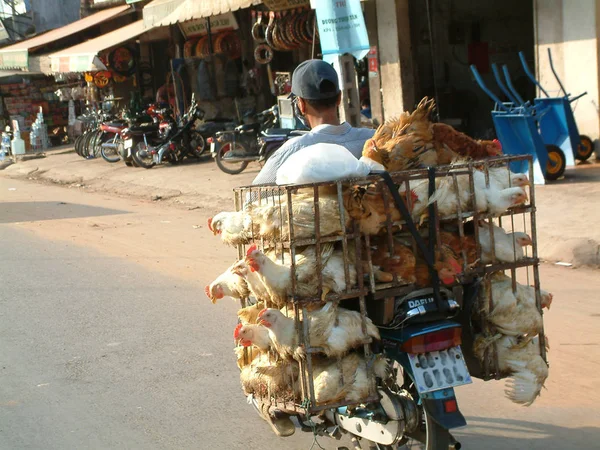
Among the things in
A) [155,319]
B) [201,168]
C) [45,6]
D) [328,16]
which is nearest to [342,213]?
[155,319]

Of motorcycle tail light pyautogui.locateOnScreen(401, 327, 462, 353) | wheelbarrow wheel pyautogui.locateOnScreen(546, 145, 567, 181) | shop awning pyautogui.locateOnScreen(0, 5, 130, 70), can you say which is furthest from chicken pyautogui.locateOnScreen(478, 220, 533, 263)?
shop awning pyautogui.locateOnScreen(0, 5, 130, 70)

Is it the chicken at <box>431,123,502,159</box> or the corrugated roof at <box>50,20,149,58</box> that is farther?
the corrugated roof at <box>50,20,149,58</box>

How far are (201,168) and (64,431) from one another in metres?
11.8

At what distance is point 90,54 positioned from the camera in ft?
64.4

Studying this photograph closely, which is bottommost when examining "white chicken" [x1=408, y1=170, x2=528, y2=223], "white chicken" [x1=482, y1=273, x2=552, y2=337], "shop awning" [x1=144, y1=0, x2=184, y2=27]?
"white chicken" [x1=482, y1=273, x2=552, y2=337]

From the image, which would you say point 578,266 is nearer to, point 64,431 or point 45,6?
point 64,431

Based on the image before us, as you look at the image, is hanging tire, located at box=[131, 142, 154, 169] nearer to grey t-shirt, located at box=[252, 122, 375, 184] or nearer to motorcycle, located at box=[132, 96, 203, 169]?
motorcycle, located at box=[132, 96, 203, 169]

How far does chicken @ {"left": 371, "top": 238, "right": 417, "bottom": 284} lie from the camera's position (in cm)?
347

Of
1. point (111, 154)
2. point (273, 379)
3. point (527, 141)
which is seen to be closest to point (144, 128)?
point (111, 154)

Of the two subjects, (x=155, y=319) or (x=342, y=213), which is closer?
(x=342, y=213)

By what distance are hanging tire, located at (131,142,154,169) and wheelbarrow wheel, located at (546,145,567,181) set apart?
30.1 feet

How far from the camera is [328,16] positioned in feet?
30.3

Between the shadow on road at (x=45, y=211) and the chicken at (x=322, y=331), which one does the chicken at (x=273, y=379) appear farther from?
the shadow on road at (x=45, y=211)

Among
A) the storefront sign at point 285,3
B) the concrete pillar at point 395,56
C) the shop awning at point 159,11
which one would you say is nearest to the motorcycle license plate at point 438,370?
the concrete pillar at point 395,56
